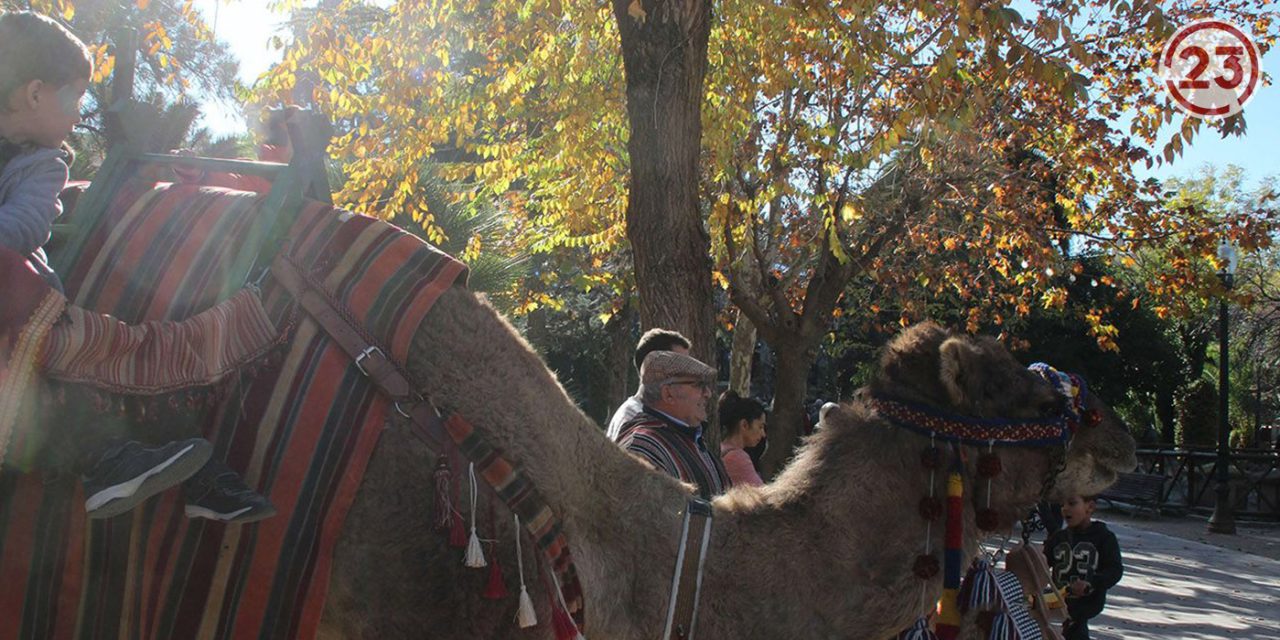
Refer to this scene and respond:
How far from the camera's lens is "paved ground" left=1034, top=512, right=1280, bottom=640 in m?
9.89

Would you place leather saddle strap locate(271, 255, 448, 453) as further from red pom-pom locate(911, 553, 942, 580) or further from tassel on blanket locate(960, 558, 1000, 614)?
tassel on blanket locate(960, 558, 1000, 614)

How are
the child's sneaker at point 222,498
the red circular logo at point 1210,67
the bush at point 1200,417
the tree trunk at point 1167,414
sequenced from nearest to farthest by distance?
the child's sneaker at point 222,498
the red circular logo at point 1210,67
the bush at point 1200,417
the tree trunk at point 1167,414

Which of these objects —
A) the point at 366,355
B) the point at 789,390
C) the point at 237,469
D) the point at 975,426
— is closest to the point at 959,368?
the point at 975,426

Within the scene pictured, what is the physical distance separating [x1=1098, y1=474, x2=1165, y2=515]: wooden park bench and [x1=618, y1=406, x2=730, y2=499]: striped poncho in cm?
1654

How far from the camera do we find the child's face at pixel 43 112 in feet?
8.38

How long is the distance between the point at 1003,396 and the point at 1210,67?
27.1 ft

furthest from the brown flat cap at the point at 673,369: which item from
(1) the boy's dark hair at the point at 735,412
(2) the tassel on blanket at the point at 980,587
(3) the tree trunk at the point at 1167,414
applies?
(3) the tree trunk at the point at 1167,414

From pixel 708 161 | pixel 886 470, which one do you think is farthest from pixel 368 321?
pixel 708 161

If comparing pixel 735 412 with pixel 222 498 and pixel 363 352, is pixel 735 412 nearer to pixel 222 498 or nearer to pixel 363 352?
pixel 363 352

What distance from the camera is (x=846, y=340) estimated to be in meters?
28.9

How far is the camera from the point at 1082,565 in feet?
20.4

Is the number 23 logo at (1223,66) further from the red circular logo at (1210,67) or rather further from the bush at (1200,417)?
the bush at (1200,417)

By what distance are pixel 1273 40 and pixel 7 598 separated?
14428 mm

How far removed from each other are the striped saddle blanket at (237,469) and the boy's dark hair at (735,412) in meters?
4.49
